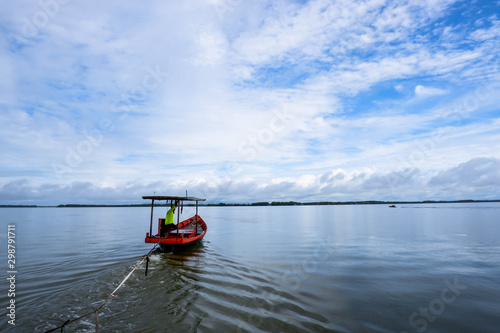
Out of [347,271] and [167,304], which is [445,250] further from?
[167,304]

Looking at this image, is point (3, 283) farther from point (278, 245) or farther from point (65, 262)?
point (278, 245)

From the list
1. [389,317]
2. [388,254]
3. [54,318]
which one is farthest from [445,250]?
[54,318]

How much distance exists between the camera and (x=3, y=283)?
36.7 ft

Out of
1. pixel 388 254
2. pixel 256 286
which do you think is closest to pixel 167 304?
pixel 256 286

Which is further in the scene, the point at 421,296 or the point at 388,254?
the point at 388,254

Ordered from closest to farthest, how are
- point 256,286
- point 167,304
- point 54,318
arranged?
1. point 54,318
2. point 167,304
3. point 256,286

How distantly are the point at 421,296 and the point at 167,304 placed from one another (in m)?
9.65

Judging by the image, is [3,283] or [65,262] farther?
[65,262]

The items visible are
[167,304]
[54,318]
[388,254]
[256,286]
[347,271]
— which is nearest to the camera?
[54,318]

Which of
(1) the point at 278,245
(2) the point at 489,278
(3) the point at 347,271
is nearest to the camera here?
(2) the point at 489,278

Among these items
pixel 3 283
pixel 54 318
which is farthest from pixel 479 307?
pixel 3 283

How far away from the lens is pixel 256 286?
1073 cm

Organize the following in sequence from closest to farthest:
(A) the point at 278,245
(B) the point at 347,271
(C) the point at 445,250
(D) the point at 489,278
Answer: (D) the point at 489,278
(B) the point at 347,271
(C) the point at 445,250
(A) the point at 278,245

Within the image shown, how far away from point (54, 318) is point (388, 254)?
1828 centimetres
